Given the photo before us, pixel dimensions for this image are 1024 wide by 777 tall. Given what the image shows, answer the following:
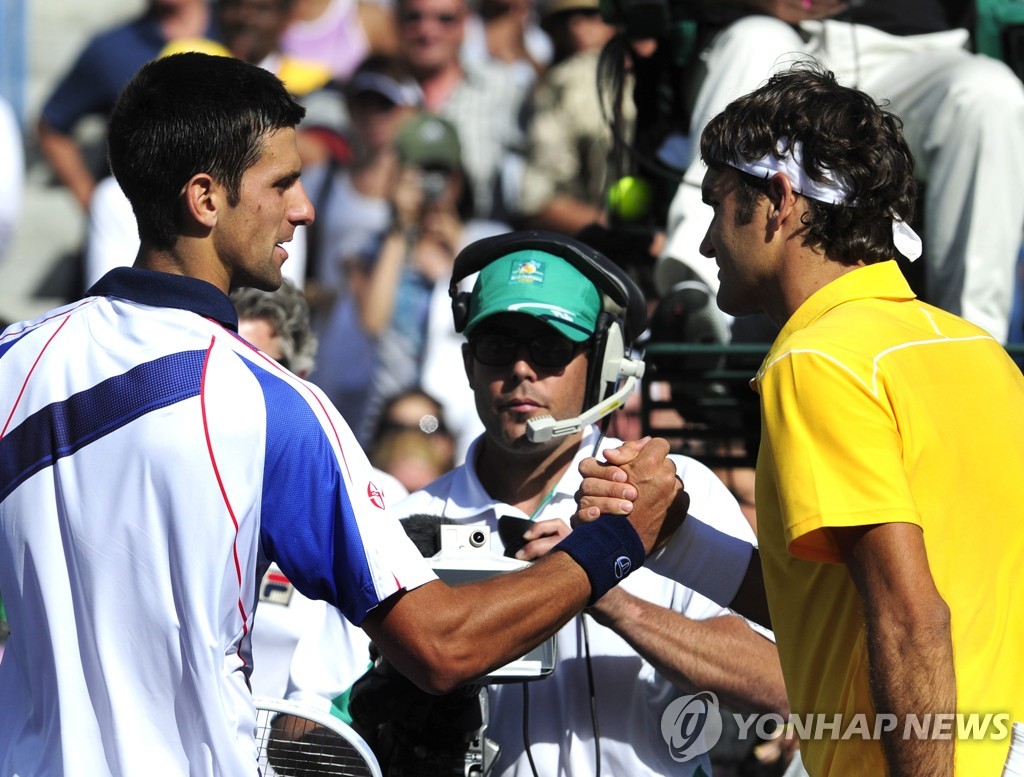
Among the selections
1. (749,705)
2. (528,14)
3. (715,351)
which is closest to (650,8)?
(715,351)

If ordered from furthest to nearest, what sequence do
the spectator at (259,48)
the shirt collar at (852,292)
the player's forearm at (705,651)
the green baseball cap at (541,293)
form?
the spectator at (259,48) → the green baseball cap at (541,293) → the player's forearm at (705,651) → the shirt collar at (852,292)

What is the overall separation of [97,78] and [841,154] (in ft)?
19.4

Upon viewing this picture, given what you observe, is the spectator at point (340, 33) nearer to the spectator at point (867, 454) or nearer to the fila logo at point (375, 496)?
the spectator at point (867, 454)

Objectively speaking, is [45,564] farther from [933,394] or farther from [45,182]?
[45,182]

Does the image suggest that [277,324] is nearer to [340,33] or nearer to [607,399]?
[607,399]

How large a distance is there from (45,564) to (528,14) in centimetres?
612

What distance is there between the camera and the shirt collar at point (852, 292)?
2.41 metres

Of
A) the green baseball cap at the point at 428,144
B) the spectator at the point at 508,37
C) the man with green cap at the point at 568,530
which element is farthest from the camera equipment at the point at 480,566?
the spectator at the point at 508,37

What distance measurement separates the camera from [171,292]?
7.69 feet

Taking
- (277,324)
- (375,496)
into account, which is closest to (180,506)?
(375,496)

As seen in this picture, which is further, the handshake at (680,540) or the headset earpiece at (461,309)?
the headset earpiece at (461,309)

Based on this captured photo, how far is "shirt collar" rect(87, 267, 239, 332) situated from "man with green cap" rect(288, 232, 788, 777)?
86 centimetres

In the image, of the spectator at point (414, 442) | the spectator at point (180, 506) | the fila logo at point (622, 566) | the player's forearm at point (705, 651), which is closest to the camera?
the spectator at point (180, 506)

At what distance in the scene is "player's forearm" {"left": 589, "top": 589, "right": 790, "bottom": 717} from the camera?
9.46ft
